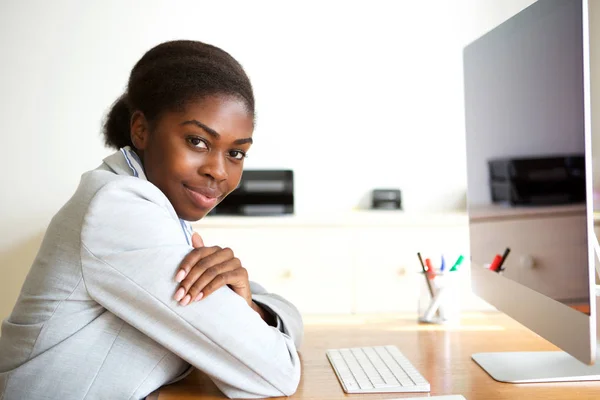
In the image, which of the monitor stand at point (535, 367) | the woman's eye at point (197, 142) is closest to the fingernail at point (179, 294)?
the woman's eye at point (197, 142)

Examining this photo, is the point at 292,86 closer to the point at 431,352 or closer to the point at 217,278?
the point at 431,352

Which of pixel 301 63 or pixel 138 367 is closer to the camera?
pixel 138 367

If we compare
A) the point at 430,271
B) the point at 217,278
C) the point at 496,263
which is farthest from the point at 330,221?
the point at 217,278

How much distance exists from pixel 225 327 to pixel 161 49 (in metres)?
0.53

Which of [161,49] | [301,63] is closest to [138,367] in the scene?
[161,49]

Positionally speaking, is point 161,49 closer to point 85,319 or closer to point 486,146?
point 85,319

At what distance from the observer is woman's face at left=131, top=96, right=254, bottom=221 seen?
1125mm

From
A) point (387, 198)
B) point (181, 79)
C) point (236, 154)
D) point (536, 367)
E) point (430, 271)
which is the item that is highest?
point (181, 79)

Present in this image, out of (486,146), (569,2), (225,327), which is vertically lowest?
(225,327)

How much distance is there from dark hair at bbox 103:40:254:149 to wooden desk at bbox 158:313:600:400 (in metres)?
0.47

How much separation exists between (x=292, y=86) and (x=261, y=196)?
1.92ft

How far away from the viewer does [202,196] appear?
119 centimetres

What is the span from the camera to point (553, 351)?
1.28 m

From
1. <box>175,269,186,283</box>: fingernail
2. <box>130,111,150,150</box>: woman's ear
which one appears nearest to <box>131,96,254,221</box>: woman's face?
<box>130,111,150,150</box>: woman's ear
